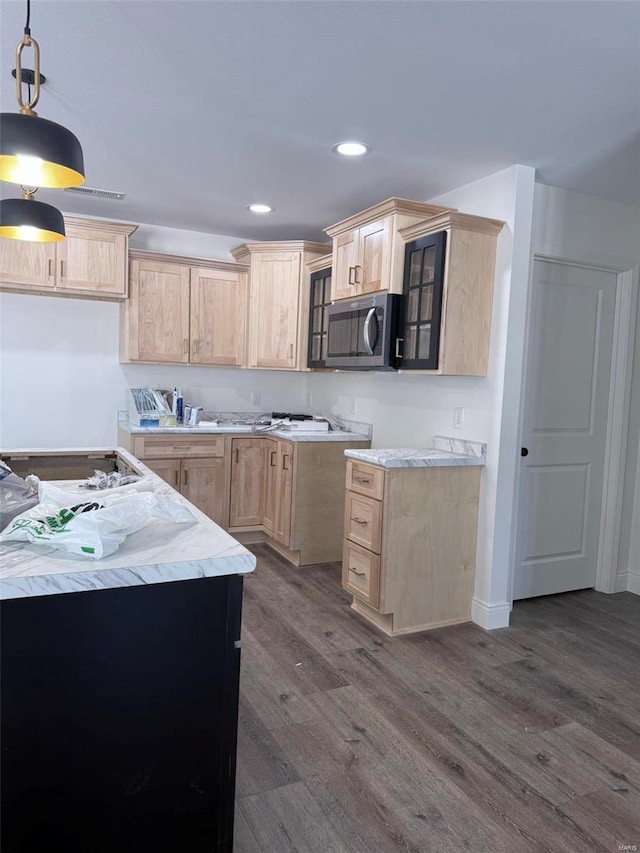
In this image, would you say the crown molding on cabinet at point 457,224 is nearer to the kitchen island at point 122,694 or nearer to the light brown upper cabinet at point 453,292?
the light brown upper cabinet at point 453,292

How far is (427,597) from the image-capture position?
3.17 metres

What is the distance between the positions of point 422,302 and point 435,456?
83cm

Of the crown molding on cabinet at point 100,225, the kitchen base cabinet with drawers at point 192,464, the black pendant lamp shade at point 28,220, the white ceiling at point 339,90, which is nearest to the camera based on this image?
the white ceiling at point 339,90

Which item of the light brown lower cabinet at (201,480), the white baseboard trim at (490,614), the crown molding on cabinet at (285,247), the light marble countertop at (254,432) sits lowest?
the white baseboard trim at (490,614)

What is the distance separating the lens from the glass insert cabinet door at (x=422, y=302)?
307 centimetres

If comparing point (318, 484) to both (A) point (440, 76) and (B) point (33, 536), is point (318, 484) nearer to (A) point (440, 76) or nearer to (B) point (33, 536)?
(A) point (440, 76)

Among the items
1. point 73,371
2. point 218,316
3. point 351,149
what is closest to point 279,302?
point 218,316

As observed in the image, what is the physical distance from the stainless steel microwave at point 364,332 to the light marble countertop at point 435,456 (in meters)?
0.52

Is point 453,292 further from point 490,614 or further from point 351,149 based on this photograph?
point 490,614

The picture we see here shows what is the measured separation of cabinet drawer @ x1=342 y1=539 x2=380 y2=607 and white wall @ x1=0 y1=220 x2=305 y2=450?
2102mm

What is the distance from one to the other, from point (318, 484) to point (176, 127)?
236cm

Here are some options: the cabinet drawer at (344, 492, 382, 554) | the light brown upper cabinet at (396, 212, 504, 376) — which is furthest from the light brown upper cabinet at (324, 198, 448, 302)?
the cabinet drawer at (344, 492, 382, 554)

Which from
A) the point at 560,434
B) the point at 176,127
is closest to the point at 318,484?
the point at 560,434

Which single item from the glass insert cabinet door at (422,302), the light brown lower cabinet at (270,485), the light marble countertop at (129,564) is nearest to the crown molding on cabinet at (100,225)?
the light brown lower cabinet at (270,485)
